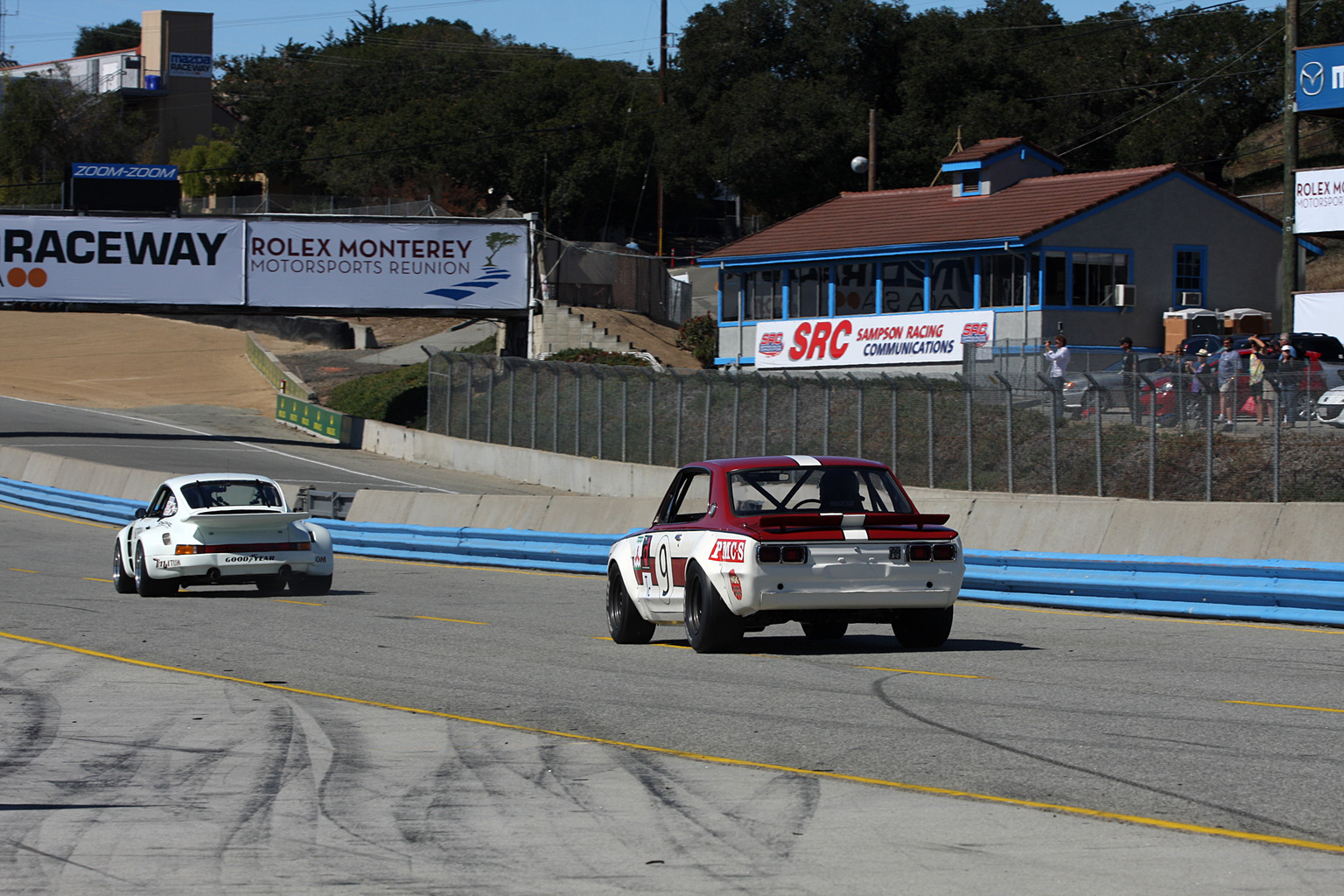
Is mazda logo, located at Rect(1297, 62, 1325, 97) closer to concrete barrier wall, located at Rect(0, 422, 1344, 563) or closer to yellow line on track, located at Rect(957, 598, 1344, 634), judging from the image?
concrete barrier wall, located at Rect(0, 422, 1344, 563)

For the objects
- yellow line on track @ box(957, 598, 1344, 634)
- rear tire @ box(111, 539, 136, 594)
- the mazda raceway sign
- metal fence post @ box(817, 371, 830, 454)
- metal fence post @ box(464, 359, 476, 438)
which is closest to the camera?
yellow line on track @ box(957, 598, 1344, 634)

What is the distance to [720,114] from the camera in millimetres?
74812

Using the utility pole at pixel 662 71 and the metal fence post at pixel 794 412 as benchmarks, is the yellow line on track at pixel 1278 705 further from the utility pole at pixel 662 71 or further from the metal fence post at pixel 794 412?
the utility pole at pixel 662 71

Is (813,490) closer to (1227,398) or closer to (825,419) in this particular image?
(1227,398)

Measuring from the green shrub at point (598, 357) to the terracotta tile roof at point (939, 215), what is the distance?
6.76 meters

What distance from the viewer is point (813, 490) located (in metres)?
12.5

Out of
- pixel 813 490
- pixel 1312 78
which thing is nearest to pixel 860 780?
pixel 813 490

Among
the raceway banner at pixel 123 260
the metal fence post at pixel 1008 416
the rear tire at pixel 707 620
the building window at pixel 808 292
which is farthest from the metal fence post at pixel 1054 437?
the raceway banner at pixel 123 260

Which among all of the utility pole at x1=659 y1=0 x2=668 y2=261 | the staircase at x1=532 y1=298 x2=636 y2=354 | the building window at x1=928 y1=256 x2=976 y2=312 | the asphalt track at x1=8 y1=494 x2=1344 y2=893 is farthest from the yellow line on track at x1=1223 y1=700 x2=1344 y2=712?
the utility pole at x1=659 y1=0 x2=668 y2=261

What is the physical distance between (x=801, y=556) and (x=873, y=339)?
108 ft

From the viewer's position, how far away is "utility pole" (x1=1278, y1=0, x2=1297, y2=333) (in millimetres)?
37031

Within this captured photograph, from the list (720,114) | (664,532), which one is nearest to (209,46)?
(720,114)

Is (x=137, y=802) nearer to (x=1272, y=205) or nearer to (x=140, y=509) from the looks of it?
(x=140, y=509)

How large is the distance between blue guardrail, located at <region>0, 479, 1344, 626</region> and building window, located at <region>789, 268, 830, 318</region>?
79.5 feet
